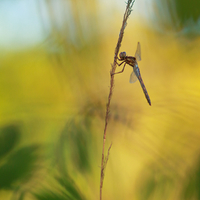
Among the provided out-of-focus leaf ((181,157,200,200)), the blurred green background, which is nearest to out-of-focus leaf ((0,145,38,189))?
the blurred green background

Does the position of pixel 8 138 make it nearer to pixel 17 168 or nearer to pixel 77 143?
pixel 17 168

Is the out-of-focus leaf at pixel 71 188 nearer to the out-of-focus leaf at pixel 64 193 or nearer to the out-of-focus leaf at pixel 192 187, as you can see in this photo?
the out-of-focus leaf at pixel 64 193

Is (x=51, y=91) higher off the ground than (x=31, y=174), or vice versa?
(x=51, y=91)

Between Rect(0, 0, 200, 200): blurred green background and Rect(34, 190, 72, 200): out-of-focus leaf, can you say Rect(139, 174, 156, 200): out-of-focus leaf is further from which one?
Rect(34, 190, 72, 200): out-of-focus leaf

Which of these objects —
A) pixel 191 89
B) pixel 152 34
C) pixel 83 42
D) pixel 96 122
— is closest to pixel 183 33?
pixel 152 34

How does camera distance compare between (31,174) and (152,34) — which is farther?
(152,34)

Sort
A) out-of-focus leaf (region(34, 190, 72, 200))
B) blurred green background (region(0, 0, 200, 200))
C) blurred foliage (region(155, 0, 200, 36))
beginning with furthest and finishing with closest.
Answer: blurred foliage (region(155, 0, 200, 36)) < blurred green background (region(0, 0, 200, 200)) < out-of-focus leaf (region(34, 190, 72, 200))

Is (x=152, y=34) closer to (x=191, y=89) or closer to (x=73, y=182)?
(x=191, y=89)

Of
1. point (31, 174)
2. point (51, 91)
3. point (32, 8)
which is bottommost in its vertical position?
point (31, 174)
